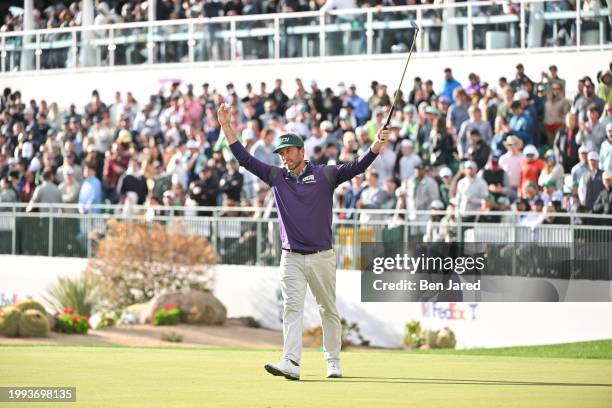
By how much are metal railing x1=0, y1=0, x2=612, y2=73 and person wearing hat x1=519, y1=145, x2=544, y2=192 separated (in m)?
4.46

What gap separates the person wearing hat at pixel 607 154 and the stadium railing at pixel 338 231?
1115mm

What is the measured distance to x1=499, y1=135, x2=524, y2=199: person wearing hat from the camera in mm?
22219

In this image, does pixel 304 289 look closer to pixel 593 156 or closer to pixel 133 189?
pixel 593 156

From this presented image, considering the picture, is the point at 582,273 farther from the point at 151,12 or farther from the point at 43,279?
the point at 151,12

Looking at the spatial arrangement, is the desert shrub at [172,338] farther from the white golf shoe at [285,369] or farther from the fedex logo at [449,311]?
the white golf shoe at [285,369]

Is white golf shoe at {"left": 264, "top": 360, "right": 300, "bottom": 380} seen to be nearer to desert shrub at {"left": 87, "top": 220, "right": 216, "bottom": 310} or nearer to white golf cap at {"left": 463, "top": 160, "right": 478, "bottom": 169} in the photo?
white golf cap at {"left": 463, "top": 160, "right": 478, "bottom": 169}

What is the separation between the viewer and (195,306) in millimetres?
24703

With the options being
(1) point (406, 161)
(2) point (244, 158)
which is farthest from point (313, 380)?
(1) point (406, 161)

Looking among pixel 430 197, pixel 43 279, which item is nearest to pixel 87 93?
pixel 43 279

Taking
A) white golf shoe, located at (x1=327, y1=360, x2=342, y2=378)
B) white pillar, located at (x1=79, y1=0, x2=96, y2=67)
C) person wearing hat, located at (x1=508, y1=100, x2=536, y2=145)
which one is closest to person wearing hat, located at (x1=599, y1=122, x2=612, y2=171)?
person wearing hat, located at (x1=508, y1=100, x2=536, y2=145)

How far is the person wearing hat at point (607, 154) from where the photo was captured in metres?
20.8

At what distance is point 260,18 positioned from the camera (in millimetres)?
31078

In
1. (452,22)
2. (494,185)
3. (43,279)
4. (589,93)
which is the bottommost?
(43,279)

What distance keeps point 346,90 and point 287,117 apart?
51.2 inches
